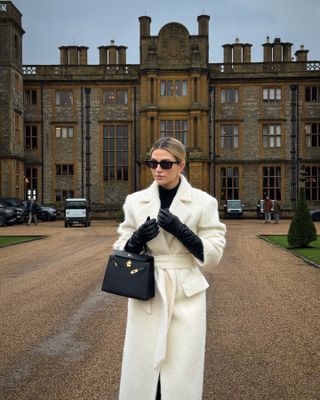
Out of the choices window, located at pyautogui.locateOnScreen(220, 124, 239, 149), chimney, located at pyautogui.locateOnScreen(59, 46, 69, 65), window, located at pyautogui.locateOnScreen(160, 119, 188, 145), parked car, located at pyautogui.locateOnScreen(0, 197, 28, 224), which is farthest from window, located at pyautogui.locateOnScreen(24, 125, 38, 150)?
window, located at pyautogui.locateOnScreen(220, 124, 239, 149)

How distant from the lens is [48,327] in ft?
25.1

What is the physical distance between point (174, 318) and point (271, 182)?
4024 cm

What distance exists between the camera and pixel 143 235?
11.7 ft

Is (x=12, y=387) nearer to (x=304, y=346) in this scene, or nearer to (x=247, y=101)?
(x=304, y=346)

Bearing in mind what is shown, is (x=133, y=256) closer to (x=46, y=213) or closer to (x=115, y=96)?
(x=46, y=213)

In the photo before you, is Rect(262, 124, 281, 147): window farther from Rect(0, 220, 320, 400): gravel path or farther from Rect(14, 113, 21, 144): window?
Rect(0, 220, 320, 400): gravel path

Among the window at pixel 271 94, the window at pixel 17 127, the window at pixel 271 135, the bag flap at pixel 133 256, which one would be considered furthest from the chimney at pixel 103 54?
the bag flap at pixel 133 256

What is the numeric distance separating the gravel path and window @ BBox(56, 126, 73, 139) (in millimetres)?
30282

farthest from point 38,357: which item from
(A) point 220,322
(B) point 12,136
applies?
(B) point 12,136

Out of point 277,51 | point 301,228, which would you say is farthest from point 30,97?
point 301,228

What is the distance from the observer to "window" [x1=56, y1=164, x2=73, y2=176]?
43.6 metres

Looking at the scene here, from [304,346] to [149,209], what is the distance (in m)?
3.76

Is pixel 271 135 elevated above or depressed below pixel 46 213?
above

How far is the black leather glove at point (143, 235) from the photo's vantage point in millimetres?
3527
